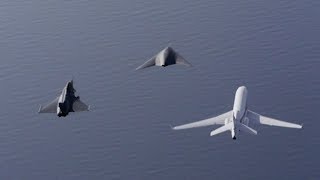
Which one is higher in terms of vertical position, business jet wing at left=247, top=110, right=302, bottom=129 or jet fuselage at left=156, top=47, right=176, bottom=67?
jet fuselage at left=156, top=47, right=176, bottom=67

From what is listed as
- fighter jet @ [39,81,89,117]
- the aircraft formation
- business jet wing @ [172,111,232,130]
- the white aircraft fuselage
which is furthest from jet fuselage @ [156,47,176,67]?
fighter jet @ [39,81,89,117]

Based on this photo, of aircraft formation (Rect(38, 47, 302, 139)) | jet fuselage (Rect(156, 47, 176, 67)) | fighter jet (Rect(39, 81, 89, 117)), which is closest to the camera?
fighter jet (Rect(39, 81, 89, 117))

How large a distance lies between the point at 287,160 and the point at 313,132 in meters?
14.0

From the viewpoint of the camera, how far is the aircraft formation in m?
169

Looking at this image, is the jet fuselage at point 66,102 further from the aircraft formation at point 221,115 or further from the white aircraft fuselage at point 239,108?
the white aircraft fuselage at point 239,108

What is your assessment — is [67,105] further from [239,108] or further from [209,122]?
[239,108]

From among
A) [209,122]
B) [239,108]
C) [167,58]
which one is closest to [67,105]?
[167,58]

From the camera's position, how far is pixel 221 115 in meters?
181

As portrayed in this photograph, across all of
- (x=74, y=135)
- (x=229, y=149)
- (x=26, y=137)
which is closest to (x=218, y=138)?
(x=229, y=149)

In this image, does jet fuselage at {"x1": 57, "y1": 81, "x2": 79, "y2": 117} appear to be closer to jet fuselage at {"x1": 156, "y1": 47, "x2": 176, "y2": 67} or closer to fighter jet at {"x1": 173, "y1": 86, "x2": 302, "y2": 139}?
fighter jet at {"x1": 173, "y1": 86, "x2": 302, "y2": 139}

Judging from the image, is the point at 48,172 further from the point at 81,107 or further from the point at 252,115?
the point at 252,115

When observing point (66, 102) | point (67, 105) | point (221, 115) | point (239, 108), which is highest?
point (66, 102)

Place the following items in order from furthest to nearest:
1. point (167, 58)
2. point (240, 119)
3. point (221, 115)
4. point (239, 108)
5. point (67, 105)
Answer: point (167, 58) < point (221, 115) < point (239, 108) < point (240, 119) < point (67, 105)

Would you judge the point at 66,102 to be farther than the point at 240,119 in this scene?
No
